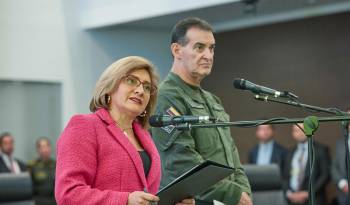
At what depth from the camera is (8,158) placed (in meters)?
9.08

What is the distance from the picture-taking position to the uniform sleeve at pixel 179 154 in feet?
10.5

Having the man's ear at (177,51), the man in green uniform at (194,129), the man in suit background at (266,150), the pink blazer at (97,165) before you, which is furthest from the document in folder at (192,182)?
the man in suit background at (266,150)

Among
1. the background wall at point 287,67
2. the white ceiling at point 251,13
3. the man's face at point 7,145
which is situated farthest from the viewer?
the background wall at point 287,67

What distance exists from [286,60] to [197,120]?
7732mm

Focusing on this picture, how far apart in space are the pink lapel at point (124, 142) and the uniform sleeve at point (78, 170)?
10 centimetres

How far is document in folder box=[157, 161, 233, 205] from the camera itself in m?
2.41

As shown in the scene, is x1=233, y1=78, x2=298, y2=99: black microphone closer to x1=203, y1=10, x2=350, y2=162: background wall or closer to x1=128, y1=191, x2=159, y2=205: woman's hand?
x1=128, y1=191, x2=159, y2=205: woman's hand

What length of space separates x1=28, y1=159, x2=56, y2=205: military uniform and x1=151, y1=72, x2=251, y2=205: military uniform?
5.49 meters

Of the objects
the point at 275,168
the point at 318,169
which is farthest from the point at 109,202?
the point at 318,169

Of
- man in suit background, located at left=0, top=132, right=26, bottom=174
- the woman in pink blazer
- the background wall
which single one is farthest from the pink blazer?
the background wall

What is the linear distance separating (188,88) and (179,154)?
36cm

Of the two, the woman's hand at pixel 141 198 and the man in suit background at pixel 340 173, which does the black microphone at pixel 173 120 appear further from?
the man in suit background at pixel 340 173

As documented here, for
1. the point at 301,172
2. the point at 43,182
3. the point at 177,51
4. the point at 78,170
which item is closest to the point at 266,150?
the point at 301,172

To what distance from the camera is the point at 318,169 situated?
8.05 meters
